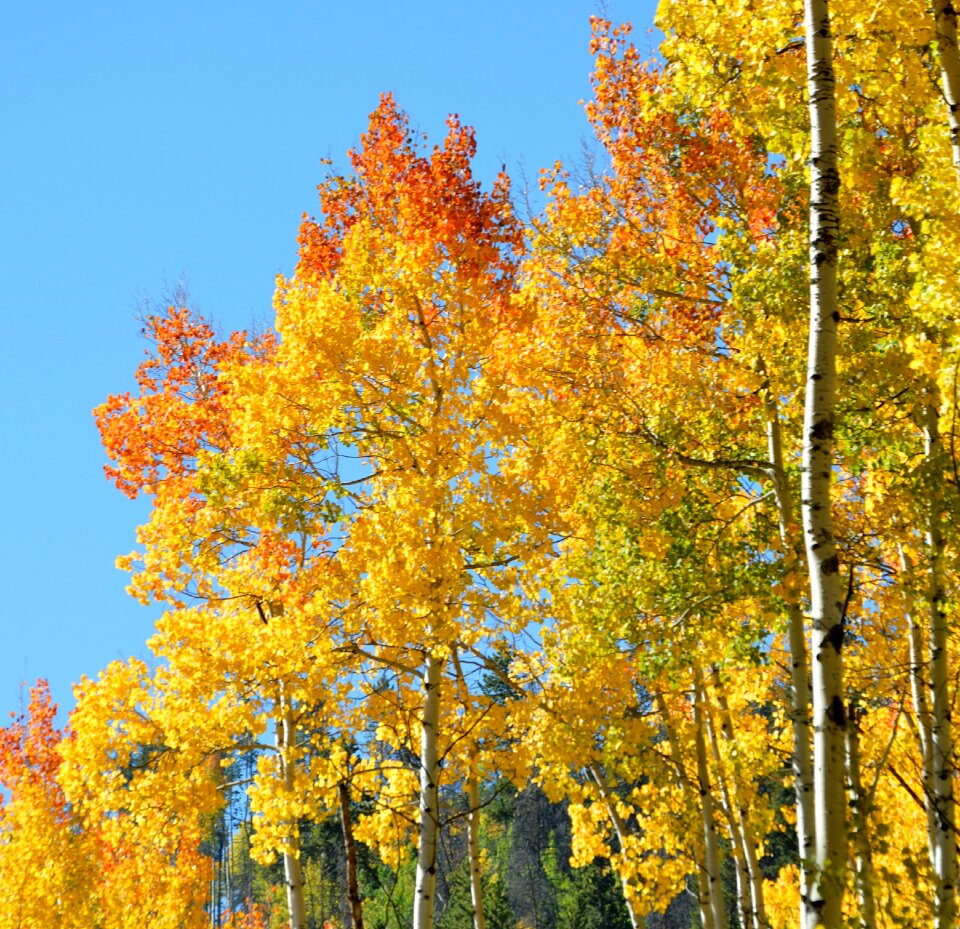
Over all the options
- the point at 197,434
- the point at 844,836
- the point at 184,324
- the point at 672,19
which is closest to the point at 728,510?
the point at 672,19

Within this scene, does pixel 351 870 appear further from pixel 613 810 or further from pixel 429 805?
pixel 613 810

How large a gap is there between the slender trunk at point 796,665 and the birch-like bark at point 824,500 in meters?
2.70

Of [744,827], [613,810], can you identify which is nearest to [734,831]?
[744,827]

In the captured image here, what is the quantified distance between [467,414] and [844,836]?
20.5 ft

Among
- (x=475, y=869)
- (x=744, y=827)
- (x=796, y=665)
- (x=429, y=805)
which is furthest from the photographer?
(x=475, y=869)

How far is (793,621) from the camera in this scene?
9.49 metres

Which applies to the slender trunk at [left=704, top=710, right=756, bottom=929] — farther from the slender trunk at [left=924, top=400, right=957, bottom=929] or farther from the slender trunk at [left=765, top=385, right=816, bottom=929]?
the slender trunk at [left=924, top=400, right=957, bottom=929]

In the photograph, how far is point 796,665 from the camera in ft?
30.7

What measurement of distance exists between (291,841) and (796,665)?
5831mm

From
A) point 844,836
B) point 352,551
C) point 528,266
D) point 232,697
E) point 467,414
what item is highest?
point 528,266

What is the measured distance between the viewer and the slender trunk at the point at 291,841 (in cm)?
1198

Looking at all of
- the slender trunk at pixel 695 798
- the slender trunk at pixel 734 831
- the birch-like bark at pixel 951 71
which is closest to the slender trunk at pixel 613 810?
the slender trunk at pixel 695 798

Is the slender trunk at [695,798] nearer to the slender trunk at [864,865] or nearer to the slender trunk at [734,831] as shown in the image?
the slender trunk at [734,831]

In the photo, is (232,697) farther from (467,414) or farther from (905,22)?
(905,22)
